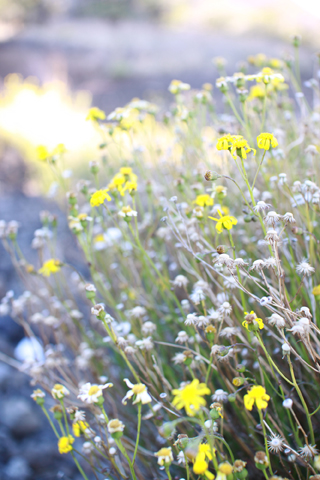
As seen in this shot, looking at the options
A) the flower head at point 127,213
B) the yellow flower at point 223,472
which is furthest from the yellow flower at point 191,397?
the flower head at point 127,213

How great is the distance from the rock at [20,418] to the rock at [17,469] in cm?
17

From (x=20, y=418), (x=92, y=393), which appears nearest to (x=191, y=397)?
(x=92, y=393)

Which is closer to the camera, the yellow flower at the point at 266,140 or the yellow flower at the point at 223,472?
the yellow flower at the point at 223,472

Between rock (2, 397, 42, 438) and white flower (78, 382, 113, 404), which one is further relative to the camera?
rock (2, 397, 42, 438)

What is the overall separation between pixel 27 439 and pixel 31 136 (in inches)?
131

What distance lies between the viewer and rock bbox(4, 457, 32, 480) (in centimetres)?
150

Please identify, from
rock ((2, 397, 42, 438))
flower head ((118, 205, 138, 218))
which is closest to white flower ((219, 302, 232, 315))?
flower head ((118, 205, 138, 218))

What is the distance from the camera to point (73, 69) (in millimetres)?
10633

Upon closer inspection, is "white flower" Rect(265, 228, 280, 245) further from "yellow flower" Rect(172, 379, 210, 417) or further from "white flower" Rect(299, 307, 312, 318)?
"yellow flower" Rect(172, 379, 210, 417)

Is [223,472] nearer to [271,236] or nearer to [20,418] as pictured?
[271,236]

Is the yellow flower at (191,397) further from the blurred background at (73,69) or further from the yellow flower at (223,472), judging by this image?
the blurred background at (73,69)

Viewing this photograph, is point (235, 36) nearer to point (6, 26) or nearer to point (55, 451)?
point (6, 26)

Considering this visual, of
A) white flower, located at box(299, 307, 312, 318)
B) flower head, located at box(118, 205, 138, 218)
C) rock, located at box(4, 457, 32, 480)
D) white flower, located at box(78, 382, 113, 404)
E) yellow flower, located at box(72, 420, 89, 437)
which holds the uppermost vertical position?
flower head, located at box(118, 205, 138, 218)

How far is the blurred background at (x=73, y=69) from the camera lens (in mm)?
1867
